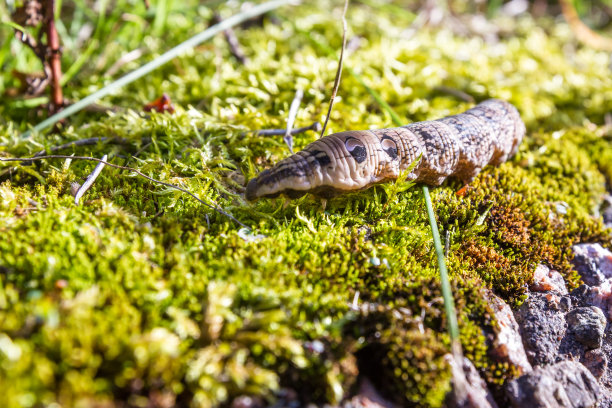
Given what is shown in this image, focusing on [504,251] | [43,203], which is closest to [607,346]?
[504,251]

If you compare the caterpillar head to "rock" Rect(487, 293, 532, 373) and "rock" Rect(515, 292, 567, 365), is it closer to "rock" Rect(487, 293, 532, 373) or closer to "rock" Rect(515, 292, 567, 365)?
"rock" Rect(487, 293, 532, 373)

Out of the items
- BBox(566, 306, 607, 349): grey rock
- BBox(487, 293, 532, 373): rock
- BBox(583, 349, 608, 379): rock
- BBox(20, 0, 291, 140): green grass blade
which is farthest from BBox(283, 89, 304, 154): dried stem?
BBox(583, 349, 608, 379): rock

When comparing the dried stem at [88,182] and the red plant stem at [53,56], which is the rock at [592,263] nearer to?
the dried stem at [88,182]

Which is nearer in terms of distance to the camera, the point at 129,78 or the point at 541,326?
the point at 541,326

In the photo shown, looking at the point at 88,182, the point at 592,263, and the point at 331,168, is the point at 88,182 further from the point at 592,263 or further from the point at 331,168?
the point at 592,263

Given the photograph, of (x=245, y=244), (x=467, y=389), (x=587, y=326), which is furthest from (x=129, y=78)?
(x=587, y=326)
